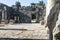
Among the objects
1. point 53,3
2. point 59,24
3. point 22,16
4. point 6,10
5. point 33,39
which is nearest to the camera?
point 59,24

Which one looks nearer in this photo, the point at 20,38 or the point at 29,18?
the point at 20,38

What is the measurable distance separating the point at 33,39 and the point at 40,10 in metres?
18.3

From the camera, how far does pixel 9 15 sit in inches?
870

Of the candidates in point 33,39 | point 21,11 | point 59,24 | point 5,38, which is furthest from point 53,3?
point 21,11

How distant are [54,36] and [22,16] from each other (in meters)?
19.1

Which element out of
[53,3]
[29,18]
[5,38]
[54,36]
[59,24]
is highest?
[53,3]

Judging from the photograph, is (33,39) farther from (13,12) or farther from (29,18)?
(13,12)

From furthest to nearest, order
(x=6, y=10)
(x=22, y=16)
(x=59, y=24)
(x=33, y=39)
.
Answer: (x=22, y=16) < (x=6, y=10) < (x=33, y=39) < (x=59, y=24)

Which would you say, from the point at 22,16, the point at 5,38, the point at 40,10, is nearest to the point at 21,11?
the point at 22,16

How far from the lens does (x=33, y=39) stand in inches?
169

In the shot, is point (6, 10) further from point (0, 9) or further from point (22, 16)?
point (22, 16)

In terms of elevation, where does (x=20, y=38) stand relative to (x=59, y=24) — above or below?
below

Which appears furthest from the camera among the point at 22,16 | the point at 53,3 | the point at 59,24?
the point at 22,16

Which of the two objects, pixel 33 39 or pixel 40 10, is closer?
pixel 33 39
